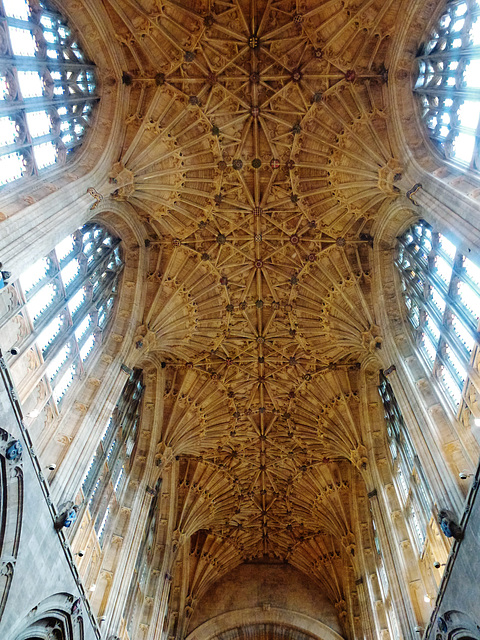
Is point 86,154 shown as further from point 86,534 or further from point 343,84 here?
point 86,534

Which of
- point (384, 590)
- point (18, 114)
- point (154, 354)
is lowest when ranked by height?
point (384, 590)

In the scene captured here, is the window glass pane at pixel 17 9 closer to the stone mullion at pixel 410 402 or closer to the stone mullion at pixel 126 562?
the stone mullion at pixel 410 402

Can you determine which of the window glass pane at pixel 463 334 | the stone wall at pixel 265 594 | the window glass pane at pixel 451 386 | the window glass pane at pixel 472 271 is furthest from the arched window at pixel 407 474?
the stone wall at pixel 265 594

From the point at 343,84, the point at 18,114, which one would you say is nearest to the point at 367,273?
the point at 343,84

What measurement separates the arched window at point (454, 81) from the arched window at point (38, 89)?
11.1m

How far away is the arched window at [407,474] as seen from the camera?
15.1 meters

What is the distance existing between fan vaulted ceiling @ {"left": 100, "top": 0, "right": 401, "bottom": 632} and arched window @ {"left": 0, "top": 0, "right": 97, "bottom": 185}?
206cm

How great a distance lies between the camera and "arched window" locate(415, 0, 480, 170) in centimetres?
1325

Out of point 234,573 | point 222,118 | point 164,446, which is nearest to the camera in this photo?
point 222,118

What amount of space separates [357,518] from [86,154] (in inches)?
790

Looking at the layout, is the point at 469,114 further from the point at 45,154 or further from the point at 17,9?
the point at 17,9

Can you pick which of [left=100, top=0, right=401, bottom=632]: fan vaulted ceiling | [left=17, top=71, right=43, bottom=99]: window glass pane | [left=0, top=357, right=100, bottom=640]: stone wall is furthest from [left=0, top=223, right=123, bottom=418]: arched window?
[left=17, top=71, right=43, bottom=99]: window glass pane

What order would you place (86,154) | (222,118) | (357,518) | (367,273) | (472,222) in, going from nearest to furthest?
1. (472,222)
2. (86,154)
3. (222,118)
4. (367,273)
5. (357,518)

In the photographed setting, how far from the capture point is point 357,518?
2364 cm
